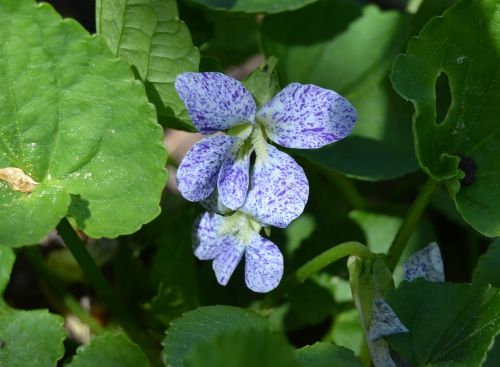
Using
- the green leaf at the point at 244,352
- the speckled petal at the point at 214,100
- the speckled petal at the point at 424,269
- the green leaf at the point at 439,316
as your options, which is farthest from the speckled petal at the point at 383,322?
the green leaf at the point at 244,352

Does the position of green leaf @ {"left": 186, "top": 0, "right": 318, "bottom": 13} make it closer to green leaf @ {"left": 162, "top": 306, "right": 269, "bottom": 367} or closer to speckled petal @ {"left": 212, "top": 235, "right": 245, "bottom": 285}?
speckled petal @ {"left": 212, "top": 235, "right": 245, "bottom": 285}

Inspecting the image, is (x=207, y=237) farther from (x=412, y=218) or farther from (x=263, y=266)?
(x=412, y=218)

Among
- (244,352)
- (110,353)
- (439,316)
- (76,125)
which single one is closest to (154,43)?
(76,125)

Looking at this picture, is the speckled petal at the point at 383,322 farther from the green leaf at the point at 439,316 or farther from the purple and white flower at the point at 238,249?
the purple and white flower at the point at 238,249

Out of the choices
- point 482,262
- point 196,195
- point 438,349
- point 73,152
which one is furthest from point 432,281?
point 73,152

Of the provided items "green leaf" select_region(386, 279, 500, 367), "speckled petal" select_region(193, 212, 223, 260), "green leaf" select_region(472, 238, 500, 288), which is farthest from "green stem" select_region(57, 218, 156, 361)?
"green leaf" select_region(472, 238, 500, 288)

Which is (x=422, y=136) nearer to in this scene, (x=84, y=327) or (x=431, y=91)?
(x=431, y=91)
